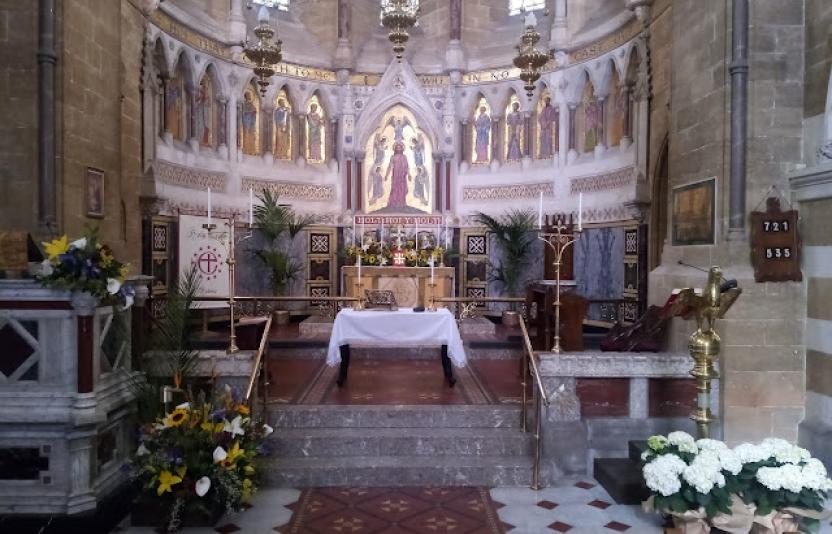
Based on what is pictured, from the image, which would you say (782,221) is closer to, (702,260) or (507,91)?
(702,260)

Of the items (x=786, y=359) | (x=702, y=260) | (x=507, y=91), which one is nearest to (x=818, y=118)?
(x=702, y=260)

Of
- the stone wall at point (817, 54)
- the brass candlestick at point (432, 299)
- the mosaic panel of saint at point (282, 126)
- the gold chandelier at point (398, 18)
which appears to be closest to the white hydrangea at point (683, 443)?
the stone wall at point (817, 54)

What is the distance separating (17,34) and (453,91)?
404 inches

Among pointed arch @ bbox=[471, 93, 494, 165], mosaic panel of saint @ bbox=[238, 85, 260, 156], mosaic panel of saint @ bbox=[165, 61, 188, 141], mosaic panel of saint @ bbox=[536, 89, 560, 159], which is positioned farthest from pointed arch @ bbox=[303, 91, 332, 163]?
mosaic panel of saint @ bbox=[536, 89, 560, 159]

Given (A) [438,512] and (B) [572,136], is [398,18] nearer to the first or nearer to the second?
(A) [438,512]

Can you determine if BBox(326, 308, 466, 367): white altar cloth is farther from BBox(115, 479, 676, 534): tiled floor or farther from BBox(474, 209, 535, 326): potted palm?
BBox(474, 209, 535, 326): potted palm

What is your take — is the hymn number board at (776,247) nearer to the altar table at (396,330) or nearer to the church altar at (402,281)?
the altar table at (396,330)

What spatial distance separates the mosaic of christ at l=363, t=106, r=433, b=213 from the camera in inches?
645

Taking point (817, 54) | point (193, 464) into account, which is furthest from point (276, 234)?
point (817, 54)

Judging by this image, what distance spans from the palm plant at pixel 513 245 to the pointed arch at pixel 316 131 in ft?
14.1

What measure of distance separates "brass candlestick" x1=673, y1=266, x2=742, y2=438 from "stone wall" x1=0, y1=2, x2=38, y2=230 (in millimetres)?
7376

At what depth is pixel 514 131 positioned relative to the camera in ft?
52.0

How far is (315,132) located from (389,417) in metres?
10.7

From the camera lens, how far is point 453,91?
16.3 m
